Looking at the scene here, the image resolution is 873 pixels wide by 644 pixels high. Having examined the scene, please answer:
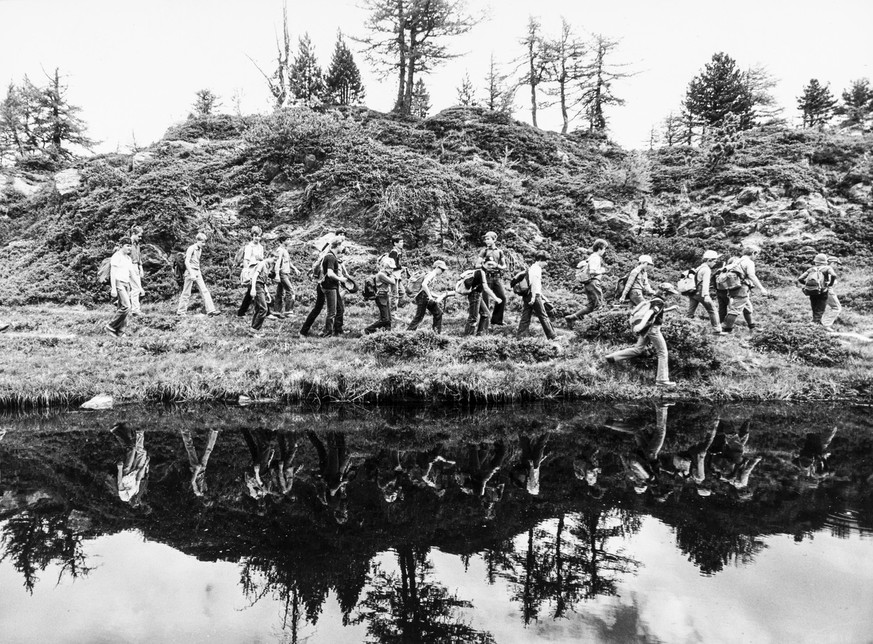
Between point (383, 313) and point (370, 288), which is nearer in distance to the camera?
point (383, 313)

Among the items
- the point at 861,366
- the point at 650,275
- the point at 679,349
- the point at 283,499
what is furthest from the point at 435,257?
the point at 283,499

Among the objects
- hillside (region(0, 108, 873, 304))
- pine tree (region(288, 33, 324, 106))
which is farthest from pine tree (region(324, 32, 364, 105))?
hillside (region(0, 108, 873, 304))

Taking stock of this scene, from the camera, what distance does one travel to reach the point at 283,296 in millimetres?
14219

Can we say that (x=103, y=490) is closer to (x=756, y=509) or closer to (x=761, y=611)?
(x=761, y=611)

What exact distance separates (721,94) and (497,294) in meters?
32.4

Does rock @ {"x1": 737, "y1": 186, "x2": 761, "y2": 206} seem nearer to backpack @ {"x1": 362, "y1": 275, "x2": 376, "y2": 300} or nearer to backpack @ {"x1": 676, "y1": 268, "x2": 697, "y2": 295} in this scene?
backpack @ {"x1": 676, "y1": 268, "x2": 697, "y2": 295}

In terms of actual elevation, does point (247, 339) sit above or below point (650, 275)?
below

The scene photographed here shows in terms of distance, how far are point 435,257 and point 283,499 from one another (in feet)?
45.3

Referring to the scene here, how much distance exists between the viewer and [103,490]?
18.5 feet

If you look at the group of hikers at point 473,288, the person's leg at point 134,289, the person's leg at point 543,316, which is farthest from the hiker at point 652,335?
the person's leg at point 134,289

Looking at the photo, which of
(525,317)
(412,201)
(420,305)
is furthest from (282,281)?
(412,201)

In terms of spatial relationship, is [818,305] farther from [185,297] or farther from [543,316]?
[185,297]

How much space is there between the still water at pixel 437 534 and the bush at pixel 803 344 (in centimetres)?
359

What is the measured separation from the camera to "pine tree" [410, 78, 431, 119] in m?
40.5
